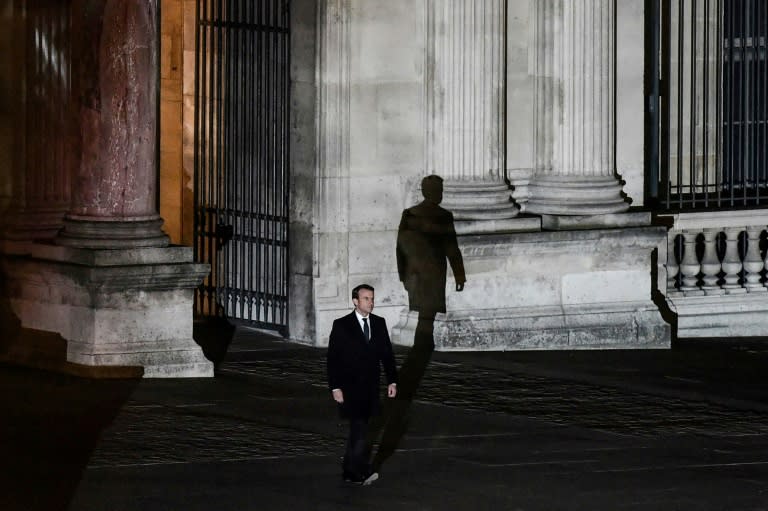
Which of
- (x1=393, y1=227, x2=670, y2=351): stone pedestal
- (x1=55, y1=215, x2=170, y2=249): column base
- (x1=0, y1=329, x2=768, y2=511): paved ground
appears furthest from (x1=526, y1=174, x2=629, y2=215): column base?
(x1=55, y1=215, x2=170, y2=249): column base

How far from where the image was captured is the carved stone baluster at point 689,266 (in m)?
20.4

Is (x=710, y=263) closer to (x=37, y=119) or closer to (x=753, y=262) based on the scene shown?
(x=753, y=262)

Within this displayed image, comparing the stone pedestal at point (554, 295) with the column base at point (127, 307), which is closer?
the column base at point (127, 307)

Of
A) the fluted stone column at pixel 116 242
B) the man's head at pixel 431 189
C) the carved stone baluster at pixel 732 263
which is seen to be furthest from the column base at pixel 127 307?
the carved stone baluster at pixel 732 263

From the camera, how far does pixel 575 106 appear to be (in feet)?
64.0

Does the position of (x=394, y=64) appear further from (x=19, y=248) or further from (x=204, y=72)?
(x=19, y=248)

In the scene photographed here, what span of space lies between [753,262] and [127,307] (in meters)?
6.98

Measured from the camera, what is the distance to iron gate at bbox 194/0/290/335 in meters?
19.4

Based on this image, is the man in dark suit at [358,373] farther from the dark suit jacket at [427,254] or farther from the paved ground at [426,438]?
the dark suit jacket at [427,254]

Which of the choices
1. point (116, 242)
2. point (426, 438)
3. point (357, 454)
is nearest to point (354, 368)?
point (357, 454)

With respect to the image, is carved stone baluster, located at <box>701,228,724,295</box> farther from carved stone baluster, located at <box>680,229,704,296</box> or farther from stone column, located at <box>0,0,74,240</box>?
stone column, located at <box>0,0,74,240</box>

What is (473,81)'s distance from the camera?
755 inches

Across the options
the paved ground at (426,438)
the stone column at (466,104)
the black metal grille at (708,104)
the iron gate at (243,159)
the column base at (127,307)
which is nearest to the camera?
the paved ground at (426,438)

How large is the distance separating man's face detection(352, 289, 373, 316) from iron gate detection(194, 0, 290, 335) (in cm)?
635
